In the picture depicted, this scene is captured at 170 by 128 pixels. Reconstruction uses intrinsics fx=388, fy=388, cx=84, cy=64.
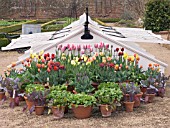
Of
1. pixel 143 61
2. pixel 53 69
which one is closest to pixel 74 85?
pixel 53 69

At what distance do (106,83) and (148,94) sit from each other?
688 mm

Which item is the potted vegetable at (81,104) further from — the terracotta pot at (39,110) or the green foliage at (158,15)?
the green foliage at (158,15)

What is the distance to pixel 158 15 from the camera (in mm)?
18547

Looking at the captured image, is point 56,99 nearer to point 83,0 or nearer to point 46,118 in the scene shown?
point 46,118

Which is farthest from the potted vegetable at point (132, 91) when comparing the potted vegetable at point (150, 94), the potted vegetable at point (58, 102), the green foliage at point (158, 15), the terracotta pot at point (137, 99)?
the green foliage at point (158, 15)

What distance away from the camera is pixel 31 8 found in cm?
2816

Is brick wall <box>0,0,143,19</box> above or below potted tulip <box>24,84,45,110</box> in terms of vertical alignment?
above

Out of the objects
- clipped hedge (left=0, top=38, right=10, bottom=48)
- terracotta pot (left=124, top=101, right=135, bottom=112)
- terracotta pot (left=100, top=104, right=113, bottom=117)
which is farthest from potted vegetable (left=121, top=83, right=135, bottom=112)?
clipped hedge (left=0, top=38, right=10, bottom=48)

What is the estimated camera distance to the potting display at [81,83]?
485 centimetres

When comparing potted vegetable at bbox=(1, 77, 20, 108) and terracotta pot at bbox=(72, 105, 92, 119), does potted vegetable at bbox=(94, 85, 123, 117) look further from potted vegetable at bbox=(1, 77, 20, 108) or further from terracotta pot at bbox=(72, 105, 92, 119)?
potted vegetable at bbox=(1, 77, 20, 108)

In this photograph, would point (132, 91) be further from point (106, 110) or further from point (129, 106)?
point (106, 110)

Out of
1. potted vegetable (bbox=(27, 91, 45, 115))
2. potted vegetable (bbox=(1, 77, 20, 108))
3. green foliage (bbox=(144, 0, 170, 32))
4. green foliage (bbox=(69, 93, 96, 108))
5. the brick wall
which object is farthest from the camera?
the brick wall

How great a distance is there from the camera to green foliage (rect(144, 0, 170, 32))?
18484mm

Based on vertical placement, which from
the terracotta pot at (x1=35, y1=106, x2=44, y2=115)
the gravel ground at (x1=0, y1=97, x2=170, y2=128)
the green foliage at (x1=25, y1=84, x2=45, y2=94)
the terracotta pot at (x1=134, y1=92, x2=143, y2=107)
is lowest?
the gravel ground at (x1=0, y1=97, x2=170, y2=128)
